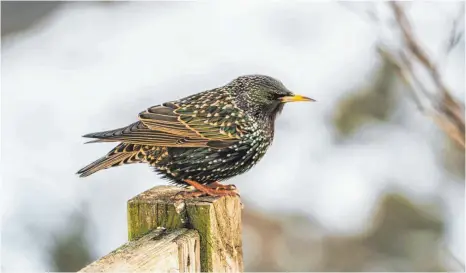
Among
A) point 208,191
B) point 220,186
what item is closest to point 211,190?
point 208,191

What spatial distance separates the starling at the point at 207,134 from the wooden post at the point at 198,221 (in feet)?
2.08

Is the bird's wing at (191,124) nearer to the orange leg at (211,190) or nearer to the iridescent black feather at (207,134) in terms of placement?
the iridescent black feather at (207,134)

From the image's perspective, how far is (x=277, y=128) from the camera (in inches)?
301

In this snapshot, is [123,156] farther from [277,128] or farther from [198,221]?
[277,128]

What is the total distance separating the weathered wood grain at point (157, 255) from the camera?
93.0 inches

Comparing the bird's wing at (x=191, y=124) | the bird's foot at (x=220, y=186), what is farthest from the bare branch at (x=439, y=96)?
the bird's wing at (x=191, y=124)

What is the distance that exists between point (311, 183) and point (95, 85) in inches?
109

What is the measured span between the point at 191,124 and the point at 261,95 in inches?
12.1

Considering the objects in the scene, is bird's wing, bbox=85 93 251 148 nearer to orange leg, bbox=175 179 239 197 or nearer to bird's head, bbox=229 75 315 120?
bird's head, bbox=229 75 315 120

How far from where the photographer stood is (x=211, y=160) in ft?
11.9

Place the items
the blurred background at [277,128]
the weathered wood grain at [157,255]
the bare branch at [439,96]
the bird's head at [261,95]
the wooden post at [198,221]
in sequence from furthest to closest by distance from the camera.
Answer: the blurred background at [277,128] → the bird's head at [261,95] → the wooden post at [198,221] → the bare branch at [439,96] → the weathered wood grain at [157,255]

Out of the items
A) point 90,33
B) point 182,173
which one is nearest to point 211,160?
point 182,173

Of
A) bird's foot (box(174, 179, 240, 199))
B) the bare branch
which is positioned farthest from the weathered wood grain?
the bare branch

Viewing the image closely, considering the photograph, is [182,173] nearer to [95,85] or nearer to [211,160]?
[211,160]
